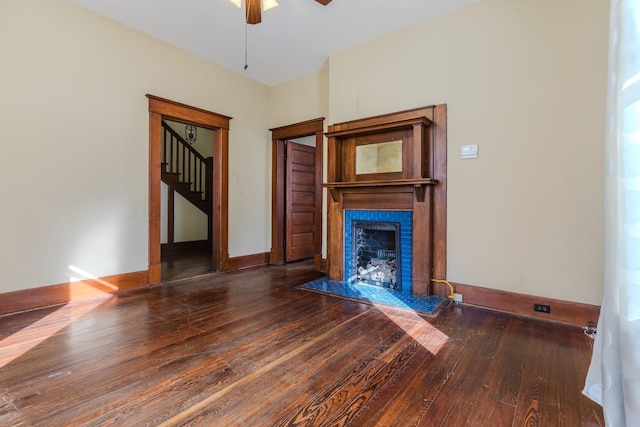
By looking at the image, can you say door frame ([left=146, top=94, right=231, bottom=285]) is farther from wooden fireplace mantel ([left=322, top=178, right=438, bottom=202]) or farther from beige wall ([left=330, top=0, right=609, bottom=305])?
beige wall ([left=330, top=0, right=609, bottom=305])

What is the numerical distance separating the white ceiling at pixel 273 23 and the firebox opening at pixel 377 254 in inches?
89.7

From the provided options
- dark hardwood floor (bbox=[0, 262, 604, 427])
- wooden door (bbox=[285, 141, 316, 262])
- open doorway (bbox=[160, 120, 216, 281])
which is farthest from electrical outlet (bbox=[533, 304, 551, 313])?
open doorway (bbox=[160, 120, 216, 281])

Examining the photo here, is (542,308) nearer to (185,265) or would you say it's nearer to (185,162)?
(185,265)

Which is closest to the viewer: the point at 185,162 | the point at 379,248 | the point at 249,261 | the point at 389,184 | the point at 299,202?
the point at 389,184

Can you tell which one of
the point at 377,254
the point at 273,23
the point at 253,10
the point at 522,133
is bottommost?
the point at 377,254

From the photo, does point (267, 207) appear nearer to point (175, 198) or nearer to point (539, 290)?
point (175, 198)

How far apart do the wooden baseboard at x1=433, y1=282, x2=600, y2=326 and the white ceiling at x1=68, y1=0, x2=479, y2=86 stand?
290 cm

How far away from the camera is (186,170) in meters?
6.55

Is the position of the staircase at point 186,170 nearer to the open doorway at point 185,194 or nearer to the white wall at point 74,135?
the open doorway at point 185,194

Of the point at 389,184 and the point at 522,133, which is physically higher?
the point at 522,133

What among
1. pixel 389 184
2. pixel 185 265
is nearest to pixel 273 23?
pixel 389 184

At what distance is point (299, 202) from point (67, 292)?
3.34m

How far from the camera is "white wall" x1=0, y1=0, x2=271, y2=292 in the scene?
276 centimetres

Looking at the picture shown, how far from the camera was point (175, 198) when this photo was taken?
20.7 feet
